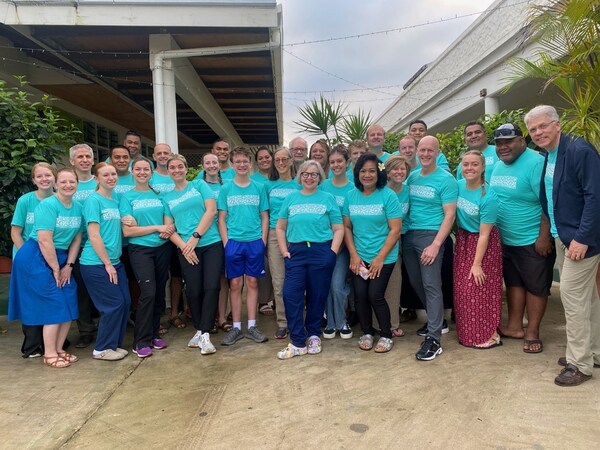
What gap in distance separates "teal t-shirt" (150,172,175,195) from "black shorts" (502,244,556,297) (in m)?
3.08

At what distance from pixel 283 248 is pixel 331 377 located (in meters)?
1.15

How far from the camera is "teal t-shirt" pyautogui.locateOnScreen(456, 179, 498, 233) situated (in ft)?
11.8

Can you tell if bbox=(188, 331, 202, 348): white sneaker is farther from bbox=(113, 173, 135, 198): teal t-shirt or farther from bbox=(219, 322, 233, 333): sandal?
bbox=(113, 173, 135, 198): teal t-shirt

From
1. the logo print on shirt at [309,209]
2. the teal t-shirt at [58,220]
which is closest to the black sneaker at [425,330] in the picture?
the logo print on shirt at [309,209]

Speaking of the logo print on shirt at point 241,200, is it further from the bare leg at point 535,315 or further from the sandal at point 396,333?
the bare leg at point 535,315

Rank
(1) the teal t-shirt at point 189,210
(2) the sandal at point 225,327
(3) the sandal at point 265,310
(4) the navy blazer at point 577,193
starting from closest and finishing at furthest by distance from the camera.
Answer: (4) the navy blazer at point 577,193 → (1) the teal t-shirt at point 189,210 → (2) the sandal at point 225,327 → (3) the sandal at point 265,310

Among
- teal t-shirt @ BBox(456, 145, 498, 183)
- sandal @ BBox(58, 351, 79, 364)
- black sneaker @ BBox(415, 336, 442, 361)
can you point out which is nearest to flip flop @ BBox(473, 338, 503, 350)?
black sneaker @ BBox(415, 336, 442, 361)

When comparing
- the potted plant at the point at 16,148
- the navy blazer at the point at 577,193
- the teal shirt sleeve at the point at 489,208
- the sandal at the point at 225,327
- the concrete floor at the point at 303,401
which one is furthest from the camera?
the sandal at the point at 225,327

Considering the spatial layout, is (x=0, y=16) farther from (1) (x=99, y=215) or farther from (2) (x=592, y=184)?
(2) (x=592, y=184)

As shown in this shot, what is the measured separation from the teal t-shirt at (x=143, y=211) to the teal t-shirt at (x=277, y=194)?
0.99m

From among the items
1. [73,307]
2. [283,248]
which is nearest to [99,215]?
[73,307]

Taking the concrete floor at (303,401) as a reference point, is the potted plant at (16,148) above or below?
above

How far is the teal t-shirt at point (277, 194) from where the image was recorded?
428 cm

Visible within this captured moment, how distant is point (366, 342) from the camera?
3.88 metres
